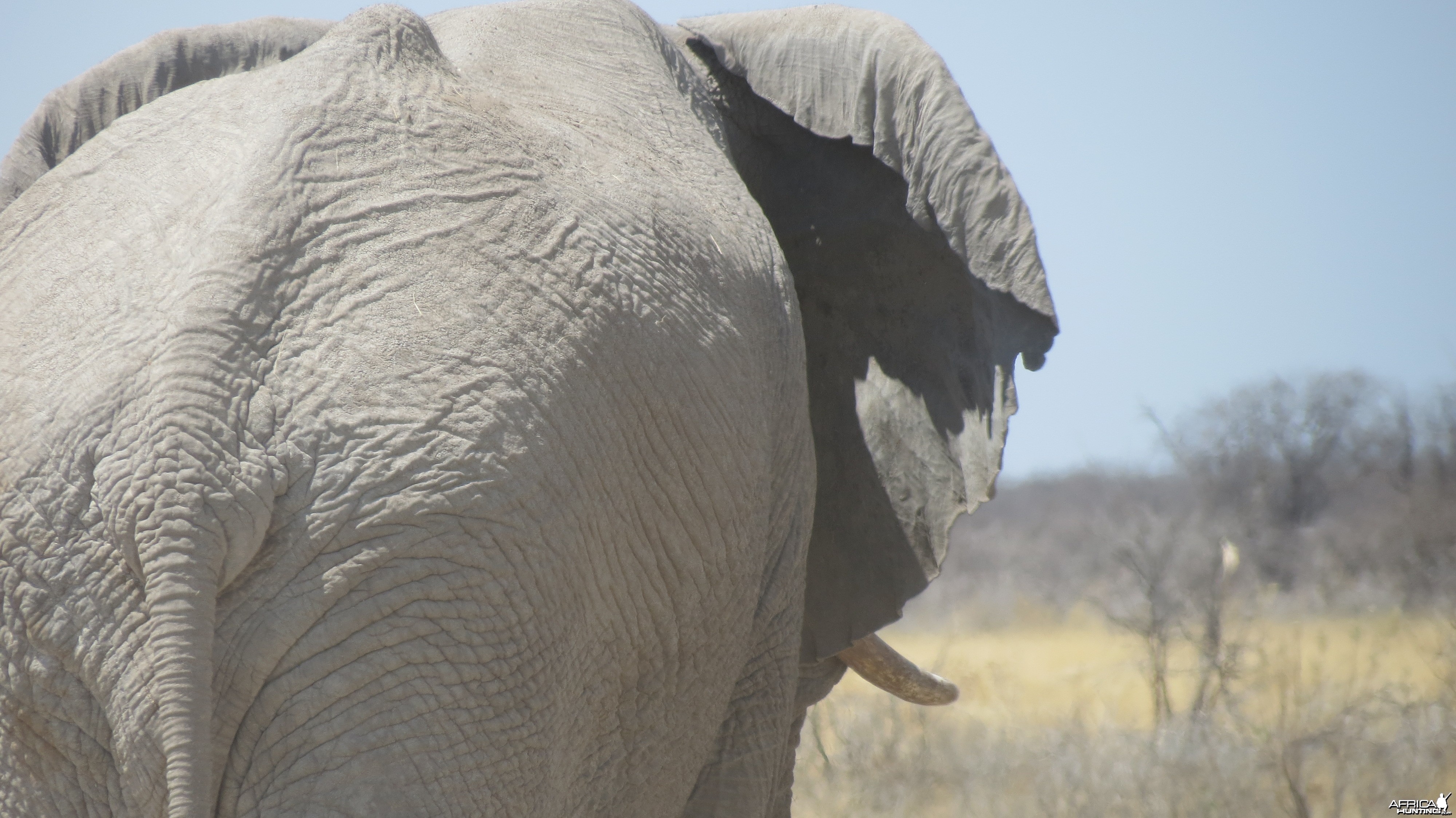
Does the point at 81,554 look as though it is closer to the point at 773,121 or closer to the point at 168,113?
the point at 168,113

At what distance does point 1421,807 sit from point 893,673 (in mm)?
2634

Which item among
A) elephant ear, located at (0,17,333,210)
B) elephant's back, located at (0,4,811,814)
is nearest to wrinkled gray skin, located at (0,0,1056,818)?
elephant's back, located at (0,4,811,814)

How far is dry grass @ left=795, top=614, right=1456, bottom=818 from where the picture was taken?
16.4 ft

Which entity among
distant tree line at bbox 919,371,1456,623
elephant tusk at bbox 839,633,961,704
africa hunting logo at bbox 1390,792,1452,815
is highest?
elephant tusk at bbox 839,633,961,704

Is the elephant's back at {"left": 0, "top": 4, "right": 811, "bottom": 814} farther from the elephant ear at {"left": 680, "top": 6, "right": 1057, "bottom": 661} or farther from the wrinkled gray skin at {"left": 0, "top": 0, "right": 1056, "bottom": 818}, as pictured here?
the elephant ear at {"left": 680, "top": 6, "right": 1057, "bottom": 661}

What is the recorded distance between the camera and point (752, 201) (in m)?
2.26

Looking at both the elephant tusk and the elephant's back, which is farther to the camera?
the elephant tusk

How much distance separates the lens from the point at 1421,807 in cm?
473

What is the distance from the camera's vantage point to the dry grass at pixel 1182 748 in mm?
5012

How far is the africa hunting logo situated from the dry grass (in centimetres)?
11

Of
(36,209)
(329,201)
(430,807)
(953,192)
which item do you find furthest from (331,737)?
(953,192)

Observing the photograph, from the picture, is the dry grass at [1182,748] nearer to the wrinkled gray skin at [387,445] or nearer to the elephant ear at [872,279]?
the elephant ear at [872,279]

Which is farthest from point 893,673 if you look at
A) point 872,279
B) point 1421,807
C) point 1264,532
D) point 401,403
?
point 1264,532

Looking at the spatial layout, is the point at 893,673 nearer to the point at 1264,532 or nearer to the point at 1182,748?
the point at 1182,748
